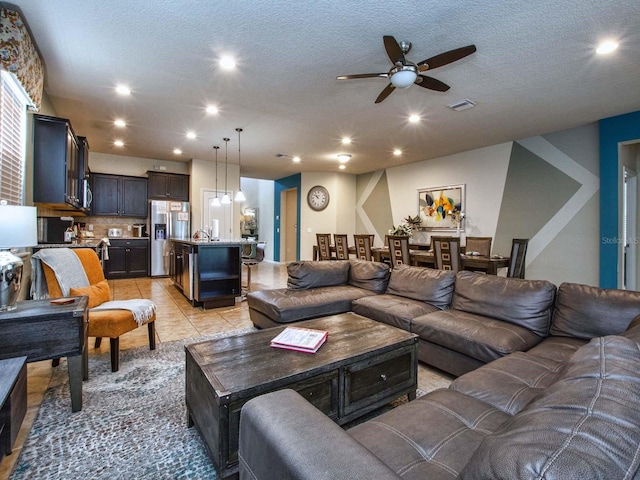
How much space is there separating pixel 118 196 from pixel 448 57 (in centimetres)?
721

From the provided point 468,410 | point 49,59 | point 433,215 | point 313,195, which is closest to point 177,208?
point 313,195

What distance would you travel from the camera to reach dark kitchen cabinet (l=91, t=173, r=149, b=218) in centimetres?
682

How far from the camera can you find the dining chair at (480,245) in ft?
17.0

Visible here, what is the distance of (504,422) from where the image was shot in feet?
4.08

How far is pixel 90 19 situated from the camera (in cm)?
245

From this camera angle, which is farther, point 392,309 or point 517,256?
point 517,256

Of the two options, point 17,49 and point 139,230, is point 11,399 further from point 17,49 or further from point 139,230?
point 139,230

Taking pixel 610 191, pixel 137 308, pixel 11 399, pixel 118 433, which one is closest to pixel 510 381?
pixel 118 433

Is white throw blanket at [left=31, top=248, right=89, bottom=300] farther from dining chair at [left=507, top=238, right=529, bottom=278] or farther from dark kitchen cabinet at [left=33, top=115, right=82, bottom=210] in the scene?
dining chair at [left=507, top=238, right=529, bottom=278]

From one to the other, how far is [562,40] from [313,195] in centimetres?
654

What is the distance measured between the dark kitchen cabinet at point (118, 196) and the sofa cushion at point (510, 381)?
300 inches

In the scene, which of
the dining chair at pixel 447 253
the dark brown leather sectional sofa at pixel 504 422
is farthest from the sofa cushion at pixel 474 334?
the dining chair at pixel 447 253

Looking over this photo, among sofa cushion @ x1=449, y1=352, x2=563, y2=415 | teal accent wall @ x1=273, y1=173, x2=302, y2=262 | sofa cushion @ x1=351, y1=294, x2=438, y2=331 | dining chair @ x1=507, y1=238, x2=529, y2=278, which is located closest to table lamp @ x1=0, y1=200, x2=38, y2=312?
sofa cushion @ x1=449, y1=352, x2=563, y2=415

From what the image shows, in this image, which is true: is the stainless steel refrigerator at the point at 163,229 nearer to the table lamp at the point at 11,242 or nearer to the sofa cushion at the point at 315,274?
the sofa cushion at the point at 315,274
